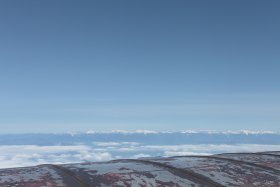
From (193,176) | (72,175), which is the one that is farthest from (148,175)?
(72,175)

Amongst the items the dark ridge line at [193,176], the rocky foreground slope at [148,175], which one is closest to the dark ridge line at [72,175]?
the rocky foreground slope at [148,175]

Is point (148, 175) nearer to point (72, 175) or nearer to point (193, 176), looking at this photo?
point (193, 176)

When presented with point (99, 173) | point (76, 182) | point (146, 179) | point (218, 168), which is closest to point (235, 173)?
point (218, 168)

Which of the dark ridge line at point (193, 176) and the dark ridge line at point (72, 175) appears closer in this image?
the dark ridge line at point (72, 175)

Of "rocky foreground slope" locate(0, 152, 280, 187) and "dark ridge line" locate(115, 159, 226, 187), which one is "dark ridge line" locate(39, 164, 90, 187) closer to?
"rocky foreground slope" locate(0, 152, 280, 187)

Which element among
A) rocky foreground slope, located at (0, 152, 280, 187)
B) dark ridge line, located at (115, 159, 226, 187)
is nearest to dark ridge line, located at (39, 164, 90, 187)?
rocky foreground slope, located at (0, 152, 280, 187)

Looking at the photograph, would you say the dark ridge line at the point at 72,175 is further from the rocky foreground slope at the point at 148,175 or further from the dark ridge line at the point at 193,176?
the dark ridge line at the point at 193,176

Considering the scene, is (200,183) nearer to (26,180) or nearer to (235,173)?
(235,173)

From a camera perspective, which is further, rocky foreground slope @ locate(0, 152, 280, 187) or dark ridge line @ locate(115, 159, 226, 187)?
dark ridge line @ locate(115, 159, 226, 187)
